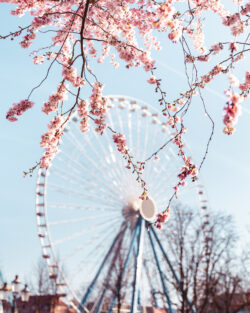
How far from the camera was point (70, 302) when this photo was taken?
15562mm

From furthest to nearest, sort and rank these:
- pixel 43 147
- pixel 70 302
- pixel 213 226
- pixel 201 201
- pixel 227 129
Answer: pixel 201 201 → pixel 213 226 → pixel 70 302 → pixel 43 147 → pixel 227 129

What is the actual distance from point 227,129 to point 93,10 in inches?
108

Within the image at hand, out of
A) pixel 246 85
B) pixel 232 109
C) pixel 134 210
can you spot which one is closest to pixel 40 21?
pixel 246 85

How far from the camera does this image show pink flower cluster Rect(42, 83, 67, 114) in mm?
4680

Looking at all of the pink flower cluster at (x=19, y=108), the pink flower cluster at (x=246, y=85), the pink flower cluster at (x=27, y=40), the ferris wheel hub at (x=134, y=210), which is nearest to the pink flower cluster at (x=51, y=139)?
the pink flower cluster at (x=19, y=108)

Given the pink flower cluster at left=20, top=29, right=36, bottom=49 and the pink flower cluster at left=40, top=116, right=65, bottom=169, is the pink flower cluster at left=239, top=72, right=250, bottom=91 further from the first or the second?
the pink flower cluster at left=20, top=29, right=36, bottom=49

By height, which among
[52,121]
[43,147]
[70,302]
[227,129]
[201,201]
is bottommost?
[70,302]

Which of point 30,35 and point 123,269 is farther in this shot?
point 123,269

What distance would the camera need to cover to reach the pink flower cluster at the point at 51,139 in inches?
184

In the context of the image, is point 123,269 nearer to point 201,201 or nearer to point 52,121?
point 201,201

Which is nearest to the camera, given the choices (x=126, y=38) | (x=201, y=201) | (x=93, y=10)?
(x=93, y=10)

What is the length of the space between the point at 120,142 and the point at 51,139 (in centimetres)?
84

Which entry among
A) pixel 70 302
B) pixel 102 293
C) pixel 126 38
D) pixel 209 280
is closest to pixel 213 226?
pixel 209 280

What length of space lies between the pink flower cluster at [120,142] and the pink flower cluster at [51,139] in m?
0.66
